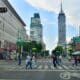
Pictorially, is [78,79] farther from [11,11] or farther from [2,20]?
[11,11]

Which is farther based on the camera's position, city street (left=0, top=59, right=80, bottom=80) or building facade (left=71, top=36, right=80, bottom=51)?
building facade (left=71, top=36, right=80, bottom=51)

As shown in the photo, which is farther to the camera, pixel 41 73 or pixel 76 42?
pixel 76 42

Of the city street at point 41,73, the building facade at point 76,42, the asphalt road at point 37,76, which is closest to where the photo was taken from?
the asphalt road at point 37,76

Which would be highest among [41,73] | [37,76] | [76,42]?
[76,42]

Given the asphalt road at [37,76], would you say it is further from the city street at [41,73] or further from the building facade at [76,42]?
the building facade at [76,42]

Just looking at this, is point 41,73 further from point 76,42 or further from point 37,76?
point 76,42

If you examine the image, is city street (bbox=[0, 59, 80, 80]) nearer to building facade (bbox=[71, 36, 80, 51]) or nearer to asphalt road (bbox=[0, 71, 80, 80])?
asphalt road (bbox=[0, 71, 80, 80])

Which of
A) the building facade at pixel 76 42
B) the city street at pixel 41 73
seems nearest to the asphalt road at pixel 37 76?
the city street at pixel 41 73

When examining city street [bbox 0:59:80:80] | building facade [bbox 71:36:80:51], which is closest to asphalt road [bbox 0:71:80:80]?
city street [bbox 0:59:80:80]

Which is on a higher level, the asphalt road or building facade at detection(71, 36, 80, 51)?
building facade at detection(71, 36, 80, 51)

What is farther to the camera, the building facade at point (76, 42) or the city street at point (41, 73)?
the building facade at point (76, 42)

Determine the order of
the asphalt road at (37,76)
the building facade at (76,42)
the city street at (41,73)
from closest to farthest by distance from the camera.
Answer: the asphalt road at (37,76)
the city street at (41,73)
the building facade at (76,42)

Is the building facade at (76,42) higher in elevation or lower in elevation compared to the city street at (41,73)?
higher

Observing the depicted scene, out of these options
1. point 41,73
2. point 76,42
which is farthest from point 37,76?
point 76,42
